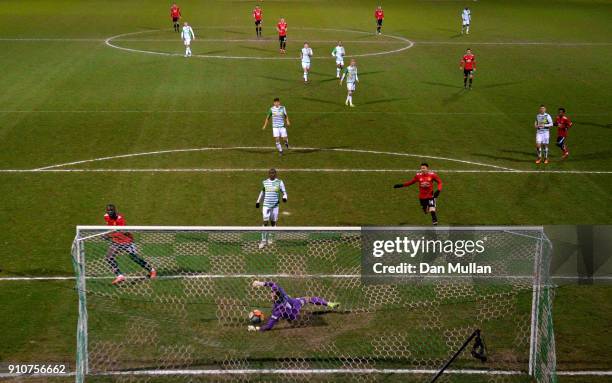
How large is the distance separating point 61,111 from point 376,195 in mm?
17073

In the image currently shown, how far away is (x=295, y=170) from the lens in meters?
30.4

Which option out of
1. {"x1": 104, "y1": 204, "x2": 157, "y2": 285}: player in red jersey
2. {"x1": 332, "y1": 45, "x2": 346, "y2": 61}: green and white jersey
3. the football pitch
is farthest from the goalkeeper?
{"x1": 332, "y1": 45, "x2": 346, "y2": 61}: green and white jersey

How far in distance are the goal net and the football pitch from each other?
2.01 ft

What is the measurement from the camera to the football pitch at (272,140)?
888 inches

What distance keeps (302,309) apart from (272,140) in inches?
658

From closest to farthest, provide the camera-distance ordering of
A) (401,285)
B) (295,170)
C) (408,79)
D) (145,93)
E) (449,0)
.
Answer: (401,285), (295,170), (145,93), (408,79), (449,0)

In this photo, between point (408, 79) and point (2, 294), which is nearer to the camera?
point (2, 294)

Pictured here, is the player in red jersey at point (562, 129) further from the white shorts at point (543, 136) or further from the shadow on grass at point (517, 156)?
the white shorts at point (543, 136)

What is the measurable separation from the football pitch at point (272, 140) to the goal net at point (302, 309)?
0.61 metres

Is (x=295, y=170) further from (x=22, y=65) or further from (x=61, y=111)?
(x=22, y=65)

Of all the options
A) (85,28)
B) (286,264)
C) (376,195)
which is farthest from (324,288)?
(85,28)

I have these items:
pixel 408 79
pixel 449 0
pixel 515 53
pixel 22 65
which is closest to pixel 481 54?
pixel 515 53

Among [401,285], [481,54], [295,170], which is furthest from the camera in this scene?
[481,54]

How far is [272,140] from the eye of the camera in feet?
112
